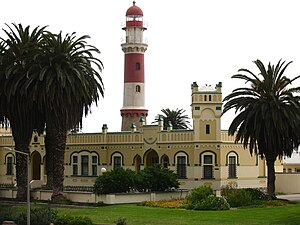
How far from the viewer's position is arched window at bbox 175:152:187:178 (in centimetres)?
6794

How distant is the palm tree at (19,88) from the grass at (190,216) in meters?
10.5

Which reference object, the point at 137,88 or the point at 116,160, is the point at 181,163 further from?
the point at 137,88

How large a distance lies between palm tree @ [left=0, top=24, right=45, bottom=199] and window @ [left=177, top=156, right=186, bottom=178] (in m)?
14.9

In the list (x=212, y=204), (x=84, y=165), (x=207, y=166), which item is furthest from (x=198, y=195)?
(x=84, y=165)

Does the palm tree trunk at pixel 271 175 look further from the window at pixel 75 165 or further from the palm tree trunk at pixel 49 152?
the window at pixel 75 165

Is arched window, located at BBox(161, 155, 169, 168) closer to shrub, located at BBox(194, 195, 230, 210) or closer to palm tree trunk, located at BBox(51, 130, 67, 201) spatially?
palm tree trunk, located at BBox(51, 130, 67, 201)

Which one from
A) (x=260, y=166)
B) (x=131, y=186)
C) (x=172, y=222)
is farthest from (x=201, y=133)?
(x=172, y=222)

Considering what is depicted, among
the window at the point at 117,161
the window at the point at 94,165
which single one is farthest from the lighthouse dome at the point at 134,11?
the window at the point at 117,161

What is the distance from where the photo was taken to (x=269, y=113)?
183 ft

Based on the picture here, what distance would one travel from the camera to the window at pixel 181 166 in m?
67.9

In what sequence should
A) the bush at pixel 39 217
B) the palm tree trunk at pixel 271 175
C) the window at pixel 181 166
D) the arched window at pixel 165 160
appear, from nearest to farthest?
the bush at pixel 39 217 → the palm tree trunk at pixel 271 175 → the window at pixel 181 166 → the arched window at pixel 165 160

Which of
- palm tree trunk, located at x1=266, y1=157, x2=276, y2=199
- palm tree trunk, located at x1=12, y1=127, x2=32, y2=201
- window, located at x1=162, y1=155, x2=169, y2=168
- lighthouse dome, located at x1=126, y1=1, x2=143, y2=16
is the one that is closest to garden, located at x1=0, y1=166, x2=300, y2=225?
palm tree trunk, located at x1=12, y1=127, x2=32, y2=201

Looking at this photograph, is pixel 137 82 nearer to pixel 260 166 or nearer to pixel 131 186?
pixel 260 166

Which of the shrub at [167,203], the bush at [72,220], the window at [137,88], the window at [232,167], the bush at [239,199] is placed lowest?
the bush at [72,220]
